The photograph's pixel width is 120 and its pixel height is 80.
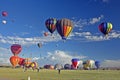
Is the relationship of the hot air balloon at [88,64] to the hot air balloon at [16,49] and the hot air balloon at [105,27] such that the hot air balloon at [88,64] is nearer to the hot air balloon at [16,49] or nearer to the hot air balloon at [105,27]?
the hot air balloon at [16,49]

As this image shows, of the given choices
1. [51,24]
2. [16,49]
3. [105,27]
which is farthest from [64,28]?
[16,49]

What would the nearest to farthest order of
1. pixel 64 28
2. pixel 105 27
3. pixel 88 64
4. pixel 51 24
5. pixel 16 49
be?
pixel 64 28 → pixel 51 24 → pixel 105 27 → pixel 16 49 → pixel 88 64

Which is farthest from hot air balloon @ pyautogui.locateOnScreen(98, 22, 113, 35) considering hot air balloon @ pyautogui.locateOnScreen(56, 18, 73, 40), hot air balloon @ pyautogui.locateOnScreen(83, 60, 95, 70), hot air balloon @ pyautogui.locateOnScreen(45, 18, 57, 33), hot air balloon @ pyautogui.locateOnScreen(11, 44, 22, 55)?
hot air balloon @ pyautogui.locateOnScreen(83, 60, 95, 70)

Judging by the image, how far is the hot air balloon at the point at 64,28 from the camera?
246 ft

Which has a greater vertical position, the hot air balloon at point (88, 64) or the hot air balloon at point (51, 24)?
the hot air balloon at point (51, 24)

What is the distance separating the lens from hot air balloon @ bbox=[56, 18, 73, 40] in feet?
246

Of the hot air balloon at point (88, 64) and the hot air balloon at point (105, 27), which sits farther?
the hot air balloon at point (88, 64)

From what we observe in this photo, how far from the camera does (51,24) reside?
7944 cm

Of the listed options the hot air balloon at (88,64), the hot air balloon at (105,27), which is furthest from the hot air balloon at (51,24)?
the hot air balloon at (88,64)

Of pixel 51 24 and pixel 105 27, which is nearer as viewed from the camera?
pixel 51 24

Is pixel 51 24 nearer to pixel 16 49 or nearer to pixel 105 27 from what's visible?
pixel 105 27

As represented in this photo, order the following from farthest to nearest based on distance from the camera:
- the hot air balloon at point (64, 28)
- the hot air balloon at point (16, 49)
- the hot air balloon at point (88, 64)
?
the hot air balloon at point (88, 64) < the hot air balloon at point (16, 49) < the hot air balloon at point (64, 28)

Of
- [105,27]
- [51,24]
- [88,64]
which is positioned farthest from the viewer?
[88,64]

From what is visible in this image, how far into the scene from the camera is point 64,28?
74.6 metres
